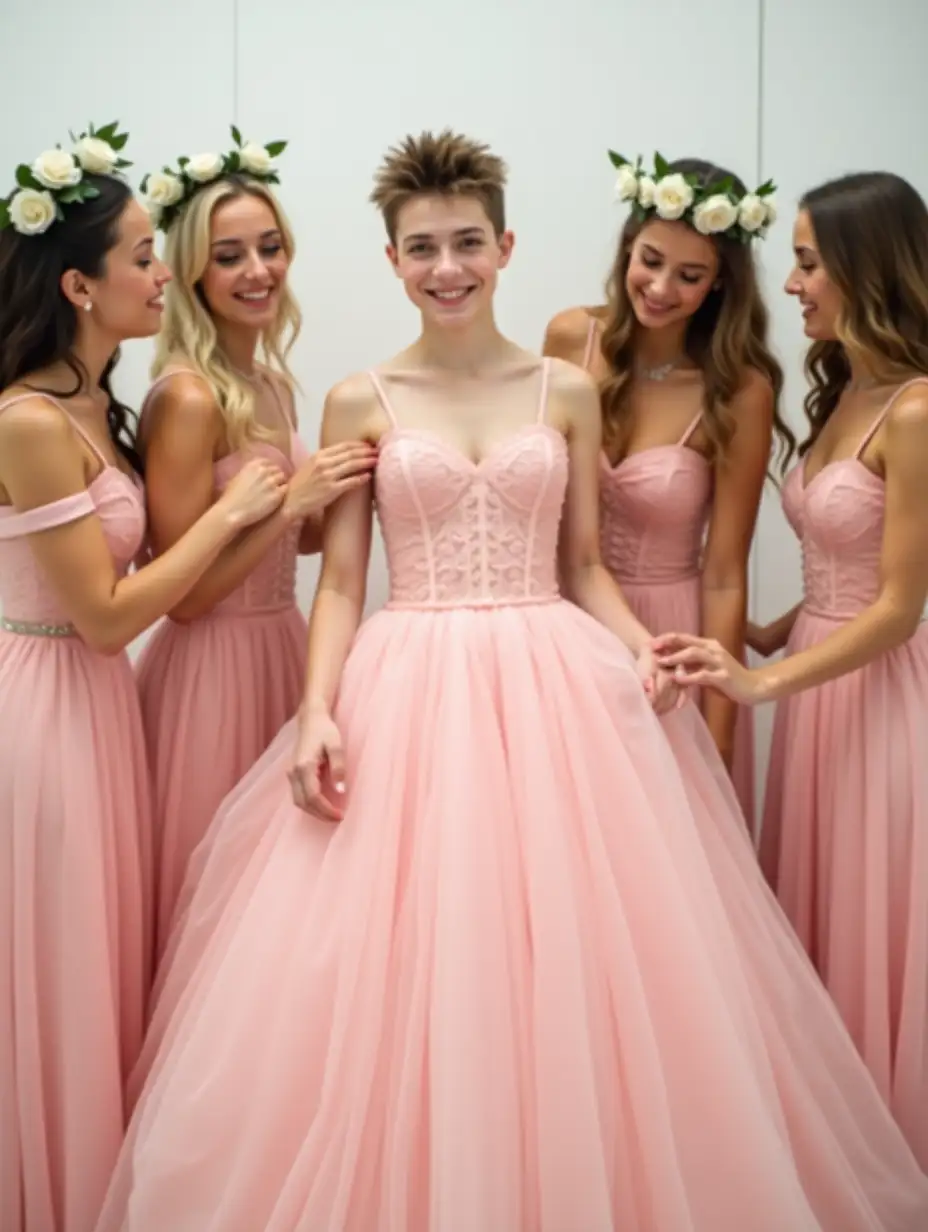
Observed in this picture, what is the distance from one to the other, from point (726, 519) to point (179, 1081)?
4.13 ft

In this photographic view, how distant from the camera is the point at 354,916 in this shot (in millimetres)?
1621

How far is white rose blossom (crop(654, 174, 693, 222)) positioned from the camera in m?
2.11

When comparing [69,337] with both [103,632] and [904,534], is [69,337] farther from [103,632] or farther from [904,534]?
[904,534]

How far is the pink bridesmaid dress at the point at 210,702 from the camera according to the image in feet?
6.92

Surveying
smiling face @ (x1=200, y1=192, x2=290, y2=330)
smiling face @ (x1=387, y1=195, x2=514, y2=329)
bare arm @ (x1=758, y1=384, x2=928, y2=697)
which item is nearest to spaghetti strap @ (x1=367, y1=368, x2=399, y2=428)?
smiling face @ (x1=387, y1=195, x2=514, y2=329)

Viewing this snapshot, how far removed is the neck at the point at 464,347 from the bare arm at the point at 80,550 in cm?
42

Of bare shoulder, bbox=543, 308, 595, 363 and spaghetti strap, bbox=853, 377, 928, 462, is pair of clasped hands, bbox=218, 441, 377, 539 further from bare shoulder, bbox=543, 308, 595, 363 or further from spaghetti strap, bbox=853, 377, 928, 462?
spaghetti strap, bbox=853, 377, 928, 462

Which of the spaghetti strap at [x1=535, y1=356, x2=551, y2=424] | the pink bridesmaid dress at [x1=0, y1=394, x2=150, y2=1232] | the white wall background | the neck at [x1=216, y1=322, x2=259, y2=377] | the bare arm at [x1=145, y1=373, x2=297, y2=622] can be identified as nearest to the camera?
the pink bridesmaid dress at [x1=0, y1=394, x2=150, y2=1232]

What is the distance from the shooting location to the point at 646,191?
2152mm

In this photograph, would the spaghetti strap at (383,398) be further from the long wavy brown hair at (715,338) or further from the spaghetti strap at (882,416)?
the spaghetti strap at (882,416)

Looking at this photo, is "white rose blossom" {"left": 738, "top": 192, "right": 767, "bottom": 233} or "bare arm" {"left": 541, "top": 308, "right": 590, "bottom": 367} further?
"bare arm" {"left": 541, "top": 308, "right": 590, "bottom": 367}

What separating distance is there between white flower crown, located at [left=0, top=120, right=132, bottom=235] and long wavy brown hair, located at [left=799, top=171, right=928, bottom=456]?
1149 mm

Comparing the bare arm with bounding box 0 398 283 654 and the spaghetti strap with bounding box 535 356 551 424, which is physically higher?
the spaghetti strap with bounding box 535 356 551 424

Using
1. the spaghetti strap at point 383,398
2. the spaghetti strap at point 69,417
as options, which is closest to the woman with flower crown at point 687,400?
the spaghetti strap at point 383,398
